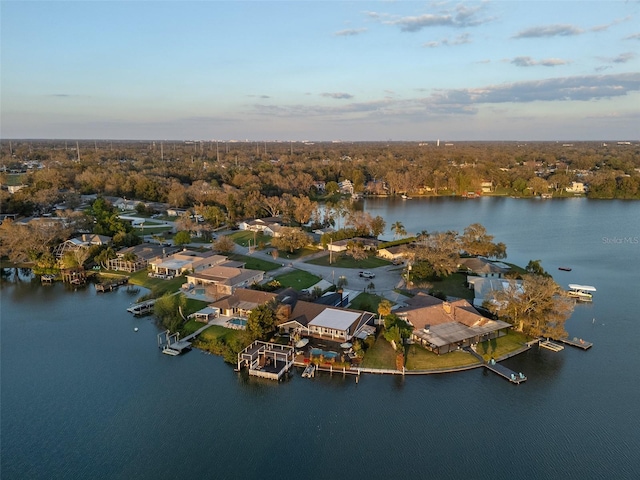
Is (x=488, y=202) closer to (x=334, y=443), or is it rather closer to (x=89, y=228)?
(x=89, y=228)

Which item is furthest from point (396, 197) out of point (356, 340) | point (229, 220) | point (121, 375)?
point (121, 375)

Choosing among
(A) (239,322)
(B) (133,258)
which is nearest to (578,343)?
(A) (239,322)

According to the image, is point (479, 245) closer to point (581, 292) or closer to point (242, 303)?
point (581, 292)

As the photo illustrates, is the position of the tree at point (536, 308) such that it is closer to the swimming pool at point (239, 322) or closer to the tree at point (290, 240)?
the swimming pool at point (239, 322)

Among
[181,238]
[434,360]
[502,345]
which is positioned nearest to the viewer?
[434,360]

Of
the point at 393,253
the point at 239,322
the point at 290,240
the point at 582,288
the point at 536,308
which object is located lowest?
the point at 239,322

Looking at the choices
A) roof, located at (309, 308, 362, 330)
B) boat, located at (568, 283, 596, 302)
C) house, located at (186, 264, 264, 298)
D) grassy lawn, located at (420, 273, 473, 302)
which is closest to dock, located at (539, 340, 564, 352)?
grassy lawn, located at (420, 273, 473, 302)
